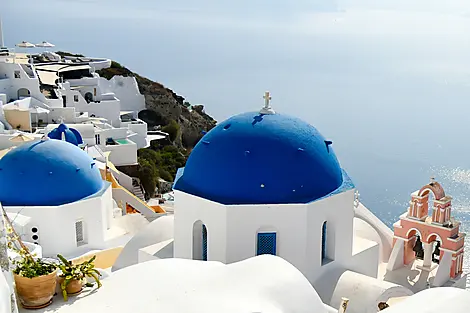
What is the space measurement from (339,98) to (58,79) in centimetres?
12517

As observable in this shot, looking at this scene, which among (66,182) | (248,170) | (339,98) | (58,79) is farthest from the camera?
(339,98)

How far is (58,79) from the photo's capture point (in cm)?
4675

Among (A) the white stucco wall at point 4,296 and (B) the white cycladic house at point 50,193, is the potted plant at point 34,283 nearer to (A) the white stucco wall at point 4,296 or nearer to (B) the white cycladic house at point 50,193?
(A) the white stucco wall at point 4,296

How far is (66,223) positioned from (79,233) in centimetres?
73

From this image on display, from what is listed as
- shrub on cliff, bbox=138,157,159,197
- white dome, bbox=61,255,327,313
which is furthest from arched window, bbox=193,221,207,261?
shrub on cliff, bbox=138,157,159,197

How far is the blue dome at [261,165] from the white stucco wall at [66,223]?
4208 mm

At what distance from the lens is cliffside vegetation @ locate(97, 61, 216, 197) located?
35181 mm

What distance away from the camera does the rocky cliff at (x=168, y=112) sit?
51.0 m

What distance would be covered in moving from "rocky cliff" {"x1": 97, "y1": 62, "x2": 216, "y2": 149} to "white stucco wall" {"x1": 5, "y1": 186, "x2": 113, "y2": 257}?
32132 mm

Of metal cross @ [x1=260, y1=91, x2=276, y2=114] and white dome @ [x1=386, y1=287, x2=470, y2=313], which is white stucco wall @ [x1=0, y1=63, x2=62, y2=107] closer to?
metal cross @ [x1=260, y1=91, x2=276, y2=114]

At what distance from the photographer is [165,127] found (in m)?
48.1

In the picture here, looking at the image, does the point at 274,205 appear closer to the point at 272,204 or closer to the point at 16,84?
the point at 272,204

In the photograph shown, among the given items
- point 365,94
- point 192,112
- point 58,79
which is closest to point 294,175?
point 58,79

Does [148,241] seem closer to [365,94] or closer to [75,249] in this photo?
[75,249]
